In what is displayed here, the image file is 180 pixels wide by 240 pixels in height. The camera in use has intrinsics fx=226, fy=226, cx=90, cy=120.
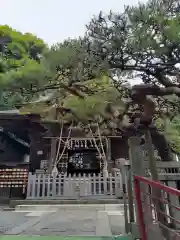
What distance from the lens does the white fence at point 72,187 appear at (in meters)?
8.79

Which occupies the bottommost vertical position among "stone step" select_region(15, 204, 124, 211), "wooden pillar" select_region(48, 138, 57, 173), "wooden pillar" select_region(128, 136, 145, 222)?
"stone step" select_region(15, 204, 124, 211)

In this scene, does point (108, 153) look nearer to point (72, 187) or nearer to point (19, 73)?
point (72, 187)

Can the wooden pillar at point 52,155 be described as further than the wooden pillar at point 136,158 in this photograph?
Yes

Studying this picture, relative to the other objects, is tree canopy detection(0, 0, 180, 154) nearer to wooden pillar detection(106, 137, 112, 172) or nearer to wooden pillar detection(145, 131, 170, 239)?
wooden pillar detection(145, 131, 170, 239)

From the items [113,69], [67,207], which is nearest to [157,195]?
[113,69]

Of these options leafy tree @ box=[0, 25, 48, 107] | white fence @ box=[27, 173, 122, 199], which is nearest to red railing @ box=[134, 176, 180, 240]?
leafy tree @ box=[0, 25, 48, 107]

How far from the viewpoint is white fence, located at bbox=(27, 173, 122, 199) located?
8.79 meters

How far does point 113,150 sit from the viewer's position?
41.1 ft

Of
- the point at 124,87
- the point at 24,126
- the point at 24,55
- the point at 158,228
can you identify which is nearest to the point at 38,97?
the point at 24,55

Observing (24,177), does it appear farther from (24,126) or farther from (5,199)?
(24,126)

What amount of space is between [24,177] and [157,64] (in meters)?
9.29

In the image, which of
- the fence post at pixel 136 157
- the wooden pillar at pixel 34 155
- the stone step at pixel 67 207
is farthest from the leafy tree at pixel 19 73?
the wooden pillar at pixel 34 155

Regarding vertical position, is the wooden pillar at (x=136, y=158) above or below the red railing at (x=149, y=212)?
above

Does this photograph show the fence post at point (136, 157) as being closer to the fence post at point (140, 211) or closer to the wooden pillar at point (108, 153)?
the fence post at point (140, 211)
